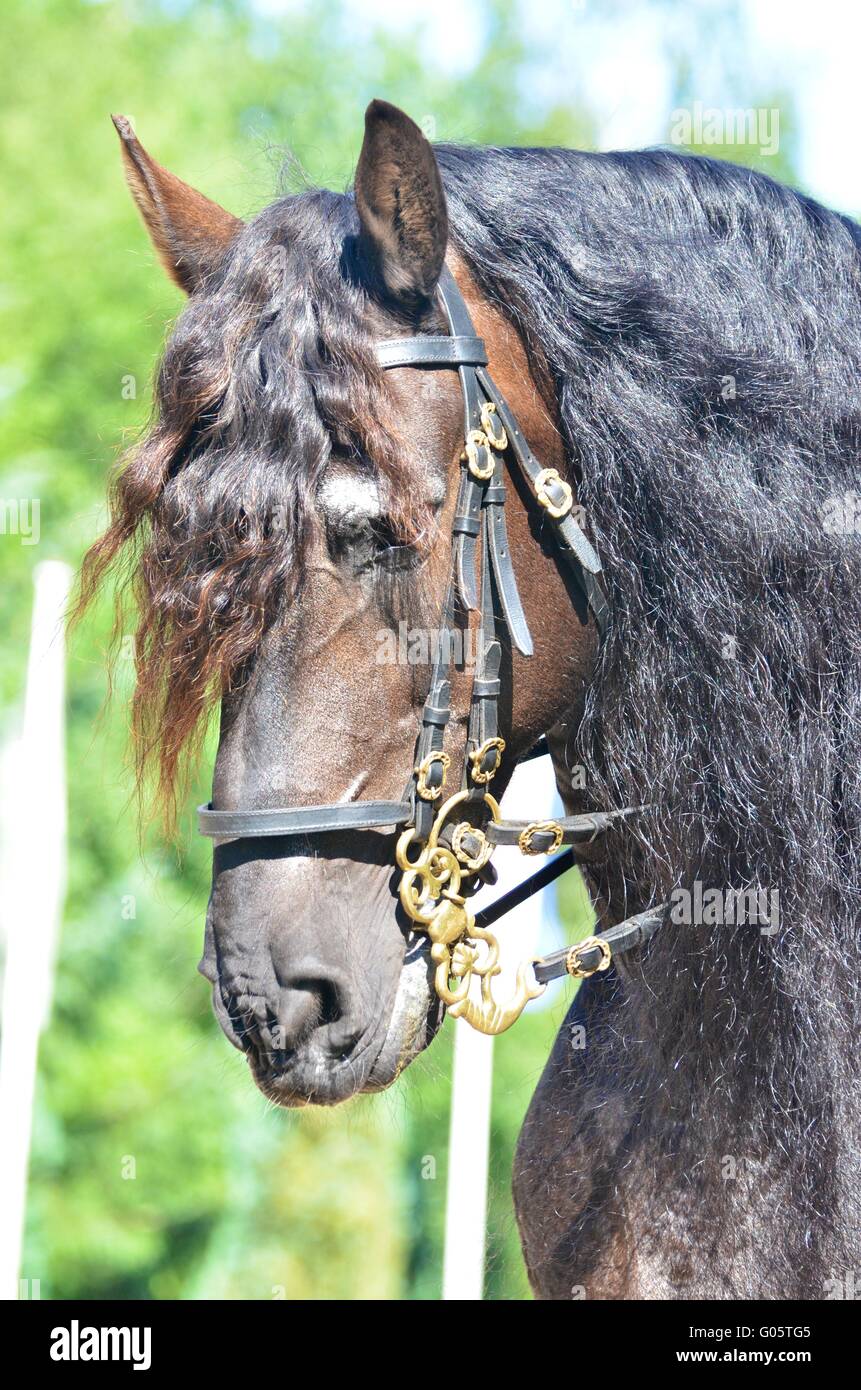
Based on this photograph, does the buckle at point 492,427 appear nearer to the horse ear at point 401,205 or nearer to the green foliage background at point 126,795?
the horse ear at point 401,205

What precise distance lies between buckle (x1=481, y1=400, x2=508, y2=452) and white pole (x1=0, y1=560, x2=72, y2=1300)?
3.21m

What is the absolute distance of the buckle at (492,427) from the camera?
213cm

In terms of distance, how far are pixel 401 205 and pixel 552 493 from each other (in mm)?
534

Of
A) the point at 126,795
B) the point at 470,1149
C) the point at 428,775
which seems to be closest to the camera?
the point at 428,775

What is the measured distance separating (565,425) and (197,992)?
9.15 meters

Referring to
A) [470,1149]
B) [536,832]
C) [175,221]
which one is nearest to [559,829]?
[536,832]

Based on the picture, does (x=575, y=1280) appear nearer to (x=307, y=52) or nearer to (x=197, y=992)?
(x=197, y=992)

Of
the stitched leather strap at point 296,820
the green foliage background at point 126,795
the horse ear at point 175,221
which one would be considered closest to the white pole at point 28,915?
the horse ear at point 175,221

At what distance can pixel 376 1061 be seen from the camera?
2051 mm

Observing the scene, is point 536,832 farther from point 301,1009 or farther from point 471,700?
point 301,1009

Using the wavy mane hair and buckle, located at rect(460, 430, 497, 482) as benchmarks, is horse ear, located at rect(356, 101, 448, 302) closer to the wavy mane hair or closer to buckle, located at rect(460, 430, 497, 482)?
the wavy mane hair

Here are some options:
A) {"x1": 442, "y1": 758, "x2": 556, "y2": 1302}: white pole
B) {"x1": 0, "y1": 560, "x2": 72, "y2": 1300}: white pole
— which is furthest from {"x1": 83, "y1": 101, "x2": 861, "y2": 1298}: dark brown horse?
{"x1": 0, "y1": 560, "x2": 72, "y2": 1300}: white pole

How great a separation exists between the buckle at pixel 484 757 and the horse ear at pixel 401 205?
757 mm

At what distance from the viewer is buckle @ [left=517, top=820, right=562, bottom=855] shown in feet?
7.51
